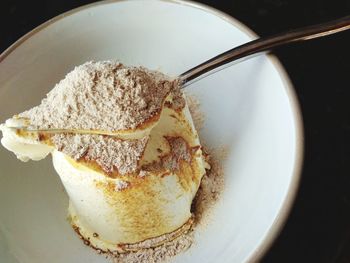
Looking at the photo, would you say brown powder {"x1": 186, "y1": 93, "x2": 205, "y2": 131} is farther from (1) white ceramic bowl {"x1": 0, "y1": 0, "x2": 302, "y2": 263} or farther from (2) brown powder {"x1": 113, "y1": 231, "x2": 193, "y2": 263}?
(2) brown powder {"x1": 113, "y1": 231, "x2": 193, "y2": 263}

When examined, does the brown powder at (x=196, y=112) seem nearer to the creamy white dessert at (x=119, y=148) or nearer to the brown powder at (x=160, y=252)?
the creamy white dessert at (x=119, y=148)

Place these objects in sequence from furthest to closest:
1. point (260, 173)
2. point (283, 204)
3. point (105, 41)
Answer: point (105, 41), point (260, 173), point (283, 204)

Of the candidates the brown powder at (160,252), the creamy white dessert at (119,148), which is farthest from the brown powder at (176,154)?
the brown powder at (160,252)

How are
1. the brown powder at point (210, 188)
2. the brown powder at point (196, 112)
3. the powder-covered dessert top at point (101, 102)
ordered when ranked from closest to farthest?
the powder-covered dessert top at point (101, 102)
the brown powder at point (210, 188)
the brown powder at point (196, 112)

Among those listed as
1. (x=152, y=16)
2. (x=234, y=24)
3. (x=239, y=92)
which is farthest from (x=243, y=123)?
(x=152, y=16)

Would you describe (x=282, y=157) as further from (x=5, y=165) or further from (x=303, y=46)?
(x=5, y=165)

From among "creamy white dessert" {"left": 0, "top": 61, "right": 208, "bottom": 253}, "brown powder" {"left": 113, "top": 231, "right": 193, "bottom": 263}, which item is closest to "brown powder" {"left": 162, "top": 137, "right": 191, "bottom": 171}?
"creamy white dessert" {"left": 0, "top": 61, "right": 208, "bottom": 253}

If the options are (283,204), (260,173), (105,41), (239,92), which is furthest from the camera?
(105,41)

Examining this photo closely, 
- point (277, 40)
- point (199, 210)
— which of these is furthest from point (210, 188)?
point (277, 40)
